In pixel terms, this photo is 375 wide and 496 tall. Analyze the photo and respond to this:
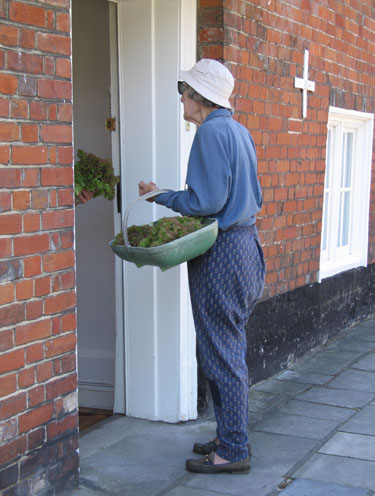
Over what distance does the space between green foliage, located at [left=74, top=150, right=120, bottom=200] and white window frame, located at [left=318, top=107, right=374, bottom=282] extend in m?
3.09

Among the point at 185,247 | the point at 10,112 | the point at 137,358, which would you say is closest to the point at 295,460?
the point at 137,358

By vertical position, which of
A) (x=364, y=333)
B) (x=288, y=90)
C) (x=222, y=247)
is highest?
(x=288, y=90)

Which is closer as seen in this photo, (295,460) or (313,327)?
(295,460)

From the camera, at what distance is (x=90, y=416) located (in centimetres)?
505

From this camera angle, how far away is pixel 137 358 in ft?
15.3

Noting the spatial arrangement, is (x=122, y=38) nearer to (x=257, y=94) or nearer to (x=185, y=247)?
(x=257, y=94)

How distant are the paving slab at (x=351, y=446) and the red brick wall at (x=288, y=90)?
1.42 m

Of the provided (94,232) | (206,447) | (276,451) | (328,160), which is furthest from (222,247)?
(328,160)

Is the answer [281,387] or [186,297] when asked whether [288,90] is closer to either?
[186,297]

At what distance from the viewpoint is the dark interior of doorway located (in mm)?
4883

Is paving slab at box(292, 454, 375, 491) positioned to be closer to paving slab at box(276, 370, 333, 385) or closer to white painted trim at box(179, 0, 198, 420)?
white painted trim at box(179, 0, 198, 420)

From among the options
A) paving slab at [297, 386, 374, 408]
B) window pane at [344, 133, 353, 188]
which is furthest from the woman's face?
window pane at [344, 133, 353, 188]

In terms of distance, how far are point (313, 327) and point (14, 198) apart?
3856 millimetres

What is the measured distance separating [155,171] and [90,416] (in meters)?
1.69
